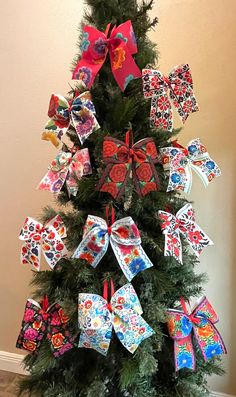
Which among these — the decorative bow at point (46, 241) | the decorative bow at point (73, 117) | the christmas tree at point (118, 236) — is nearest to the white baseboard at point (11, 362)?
the christmas tree at point (118, 236)

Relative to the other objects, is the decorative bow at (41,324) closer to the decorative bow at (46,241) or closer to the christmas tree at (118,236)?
the christmas tree at (118,236)

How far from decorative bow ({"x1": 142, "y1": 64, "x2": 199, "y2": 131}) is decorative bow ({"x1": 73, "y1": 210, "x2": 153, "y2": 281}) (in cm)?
31

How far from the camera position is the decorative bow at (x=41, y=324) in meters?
1.01

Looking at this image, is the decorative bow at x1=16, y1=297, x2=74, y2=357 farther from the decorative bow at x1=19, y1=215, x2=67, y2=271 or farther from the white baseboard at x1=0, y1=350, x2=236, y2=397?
the white baseboard at x1=0, y1=350, x2=236, y2=397

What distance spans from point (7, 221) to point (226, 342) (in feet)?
3.78

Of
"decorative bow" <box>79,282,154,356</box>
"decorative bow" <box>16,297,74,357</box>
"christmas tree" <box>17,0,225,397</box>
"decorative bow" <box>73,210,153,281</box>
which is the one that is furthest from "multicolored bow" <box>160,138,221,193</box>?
"decorative bow" <box>16,297,74,357</box>

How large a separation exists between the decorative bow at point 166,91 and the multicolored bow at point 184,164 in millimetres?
81

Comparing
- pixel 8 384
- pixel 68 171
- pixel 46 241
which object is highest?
pixel 68 171

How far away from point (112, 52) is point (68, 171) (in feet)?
1.13

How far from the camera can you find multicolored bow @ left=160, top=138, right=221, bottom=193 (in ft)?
3.22

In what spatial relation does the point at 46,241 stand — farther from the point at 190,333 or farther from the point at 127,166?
the point at 190,333

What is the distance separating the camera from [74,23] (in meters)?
1.51

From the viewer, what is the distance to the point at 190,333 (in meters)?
1.05

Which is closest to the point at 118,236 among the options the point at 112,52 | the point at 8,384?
the point at 112,52
